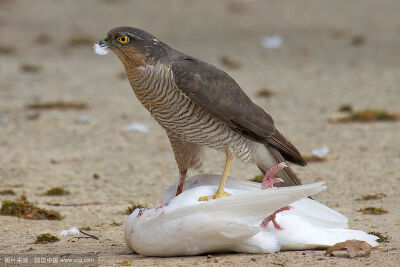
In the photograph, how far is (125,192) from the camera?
7.35 m

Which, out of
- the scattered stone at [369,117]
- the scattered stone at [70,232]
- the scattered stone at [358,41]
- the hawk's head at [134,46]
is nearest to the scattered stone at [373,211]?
the hawk's head at [134,46]

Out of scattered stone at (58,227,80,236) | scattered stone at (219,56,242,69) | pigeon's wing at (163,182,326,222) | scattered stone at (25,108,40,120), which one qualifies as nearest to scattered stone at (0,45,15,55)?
scattered stone at (219,56,242,69)

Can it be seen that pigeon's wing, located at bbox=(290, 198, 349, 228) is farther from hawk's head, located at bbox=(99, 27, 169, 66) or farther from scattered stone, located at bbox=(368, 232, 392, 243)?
hawk's head, located at bbox=(99, 27, 169, 66)

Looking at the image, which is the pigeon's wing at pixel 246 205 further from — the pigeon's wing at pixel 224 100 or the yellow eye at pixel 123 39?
the yellow eye at pixel 123 39

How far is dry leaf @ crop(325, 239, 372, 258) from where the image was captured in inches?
180

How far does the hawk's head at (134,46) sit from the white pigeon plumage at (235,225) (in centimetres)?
106

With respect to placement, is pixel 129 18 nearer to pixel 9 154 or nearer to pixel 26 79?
pixel 26 79

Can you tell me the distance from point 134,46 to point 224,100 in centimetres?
78

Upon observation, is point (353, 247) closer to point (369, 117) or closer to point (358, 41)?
point (369, 117)

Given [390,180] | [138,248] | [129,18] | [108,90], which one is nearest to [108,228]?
[138,248]

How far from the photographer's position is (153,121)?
10930 millimetres

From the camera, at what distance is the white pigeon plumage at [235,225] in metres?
4.58

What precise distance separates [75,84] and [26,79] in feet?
3.89

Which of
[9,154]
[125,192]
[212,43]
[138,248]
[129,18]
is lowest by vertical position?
[138,248]
